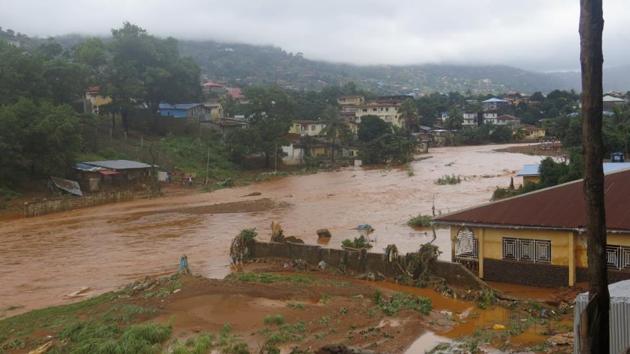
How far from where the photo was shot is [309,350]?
9.95m

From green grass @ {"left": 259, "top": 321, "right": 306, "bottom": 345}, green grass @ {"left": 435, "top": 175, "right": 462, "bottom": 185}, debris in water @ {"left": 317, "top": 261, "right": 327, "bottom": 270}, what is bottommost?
green grass @ {"left": 435, "top": 175, "right": 462, "bottom": 185}

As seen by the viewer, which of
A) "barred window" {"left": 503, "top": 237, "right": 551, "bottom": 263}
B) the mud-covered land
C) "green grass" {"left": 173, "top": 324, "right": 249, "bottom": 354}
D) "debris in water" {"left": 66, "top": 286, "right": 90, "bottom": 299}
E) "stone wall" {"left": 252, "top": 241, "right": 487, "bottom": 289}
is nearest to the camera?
"green grass" {"left": 173, "top": 324, "right": 249, "bottom": 354}

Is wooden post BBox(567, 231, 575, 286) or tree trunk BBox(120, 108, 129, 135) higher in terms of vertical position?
tree trunk BBox(120, 108, 129, 135)

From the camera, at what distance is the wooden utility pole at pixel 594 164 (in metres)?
4.86

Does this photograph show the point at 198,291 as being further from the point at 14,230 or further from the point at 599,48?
the point at 14,230

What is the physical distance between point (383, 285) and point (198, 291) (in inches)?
189

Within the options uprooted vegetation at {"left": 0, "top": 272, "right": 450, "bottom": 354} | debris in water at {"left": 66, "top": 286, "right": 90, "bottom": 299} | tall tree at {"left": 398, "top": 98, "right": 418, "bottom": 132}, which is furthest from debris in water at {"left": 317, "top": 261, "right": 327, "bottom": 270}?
tall tree at {"left": 398, "top": 98, "right": 418, "bottom": 132}

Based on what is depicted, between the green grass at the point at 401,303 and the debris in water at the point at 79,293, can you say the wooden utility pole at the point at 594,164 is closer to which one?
the green grass at the point at 401,303

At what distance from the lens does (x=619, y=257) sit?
1280 cm

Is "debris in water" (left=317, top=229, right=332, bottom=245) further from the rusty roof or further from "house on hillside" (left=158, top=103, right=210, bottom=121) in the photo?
"house on hillside" (left=158, top=103, right=210, bottom=121)

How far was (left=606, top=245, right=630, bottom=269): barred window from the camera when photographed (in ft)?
41.7

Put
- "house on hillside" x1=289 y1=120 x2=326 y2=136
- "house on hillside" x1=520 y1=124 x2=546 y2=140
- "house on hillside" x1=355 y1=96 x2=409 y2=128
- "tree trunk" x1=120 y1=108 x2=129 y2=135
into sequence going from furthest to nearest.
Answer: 1. "house on hillside" x1=520 y1=124 x2=546 y2=140
2. "house on hillside" x1=355 y1=96 x2=409 y2=128
3. "house on hillside" x1=289 y1=120 x2=326 y2=136
4. "tree trunk" x1=120 y1=108 x2=129 y2=135

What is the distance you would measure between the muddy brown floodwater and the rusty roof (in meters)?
4.80

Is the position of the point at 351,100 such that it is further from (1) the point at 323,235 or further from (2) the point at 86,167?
(1) the point at 323,235
